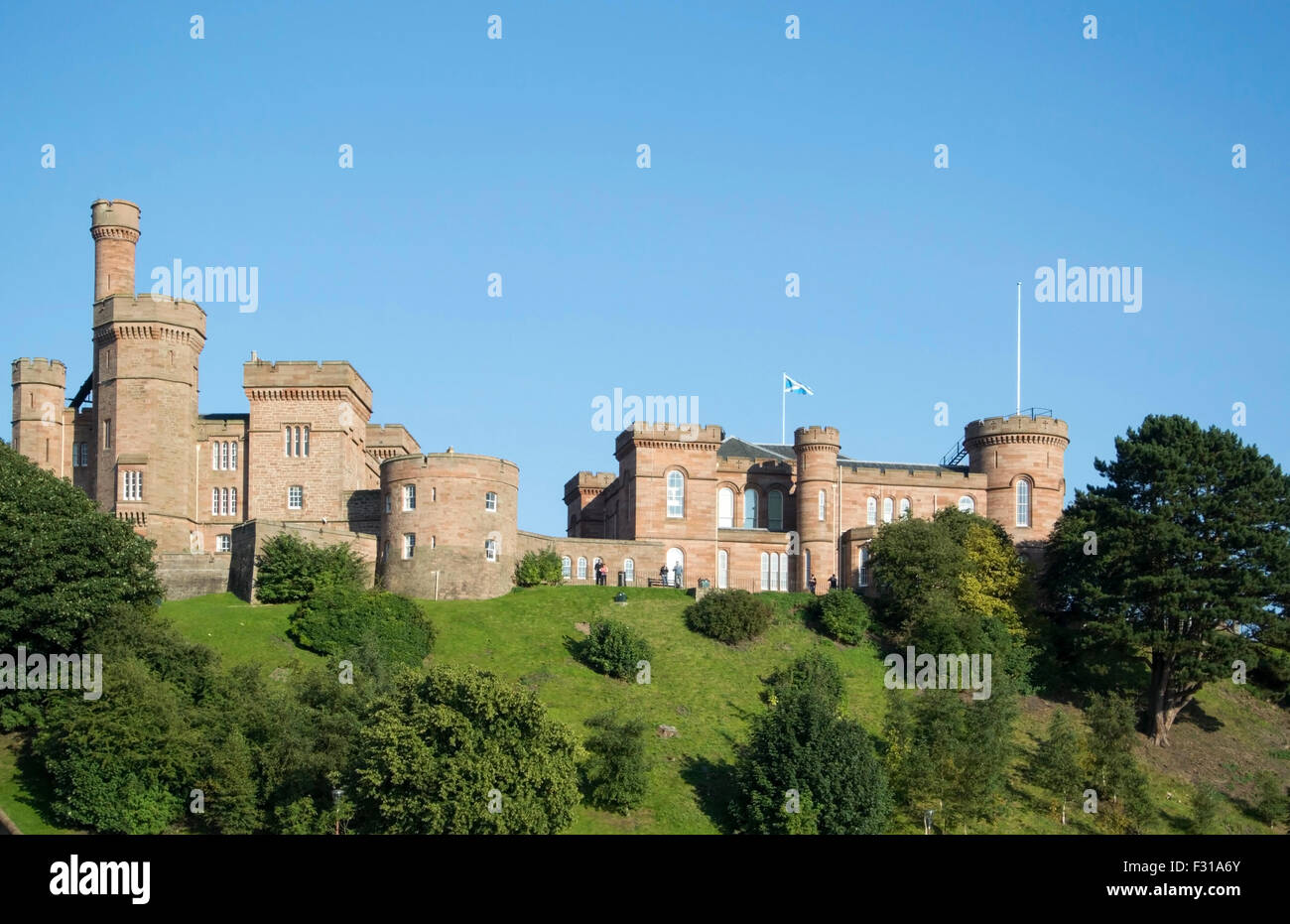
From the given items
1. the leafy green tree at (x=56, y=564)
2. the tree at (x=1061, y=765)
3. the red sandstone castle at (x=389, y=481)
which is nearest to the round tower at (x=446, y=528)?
the red sandstone castle at (x=389, y=481)

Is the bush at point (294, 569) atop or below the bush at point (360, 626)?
atop

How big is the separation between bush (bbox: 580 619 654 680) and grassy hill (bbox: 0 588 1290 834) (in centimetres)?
50

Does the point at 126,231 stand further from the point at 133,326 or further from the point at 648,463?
the point at 648,463

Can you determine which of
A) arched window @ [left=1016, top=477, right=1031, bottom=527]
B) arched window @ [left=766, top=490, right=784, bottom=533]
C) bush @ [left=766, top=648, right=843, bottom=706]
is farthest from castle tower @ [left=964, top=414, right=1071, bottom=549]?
bush @ [left=766, top=648, right=843, bottom=706]

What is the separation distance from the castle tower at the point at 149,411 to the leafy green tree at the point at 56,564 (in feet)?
46.8

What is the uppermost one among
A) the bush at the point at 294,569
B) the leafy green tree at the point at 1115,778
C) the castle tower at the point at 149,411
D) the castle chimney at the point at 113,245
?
the castle chimney at the point at 113,245

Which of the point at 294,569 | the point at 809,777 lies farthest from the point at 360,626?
the point at 809,777

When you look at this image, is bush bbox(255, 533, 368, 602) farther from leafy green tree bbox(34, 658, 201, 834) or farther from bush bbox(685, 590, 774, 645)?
leafy green tree bbox(34, 658, 201, 834)

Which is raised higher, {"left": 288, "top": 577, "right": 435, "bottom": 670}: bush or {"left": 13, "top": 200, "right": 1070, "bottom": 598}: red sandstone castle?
{"left": 13, "top": 200, "right": 1070, "bottom": 598}: red sandstone castle

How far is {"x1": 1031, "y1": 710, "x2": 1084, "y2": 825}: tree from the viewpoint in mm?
57062

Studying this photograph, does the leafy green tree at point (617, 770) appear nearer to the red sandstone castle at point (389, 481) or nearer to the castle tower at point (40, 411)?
the red sandstone castle at point (389, 481)

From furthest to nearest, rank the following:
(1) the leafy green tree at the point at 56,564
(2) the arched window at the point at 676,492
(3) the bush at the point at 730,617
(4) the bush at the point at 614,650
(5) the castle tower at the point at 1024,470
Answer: (5) the castle tower at the point at 1024,470, (2) the arched window at the point at 676,492, (3) the bush at the point at 730,617, (4) the bush at the point at 614,650, (1) the leafy green tree at the point at 56,564

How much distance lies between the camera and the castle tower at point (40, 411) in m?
77.8

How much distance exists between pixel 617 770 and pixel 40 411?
132ft
